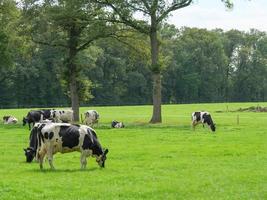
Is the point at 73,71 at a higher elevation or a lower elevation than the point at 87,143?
higher

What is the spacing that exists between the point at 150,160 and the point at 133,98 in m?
113

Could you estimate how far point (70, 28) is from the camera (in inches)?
1998

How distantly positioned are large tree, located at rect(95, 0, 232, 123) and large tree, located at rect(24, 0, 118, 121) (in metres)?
1.54

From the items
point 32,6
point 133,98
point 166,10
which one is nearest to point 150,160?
point 166,10

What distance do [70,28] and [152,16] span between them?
837cm

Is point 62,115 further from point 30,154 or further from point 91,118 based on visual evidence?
point 30,154

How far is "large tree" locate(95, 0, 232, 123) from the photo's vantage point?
1806 inches

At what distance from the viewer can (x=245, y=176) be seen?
16203mm

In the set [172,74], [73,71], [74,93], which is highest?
[172,74]

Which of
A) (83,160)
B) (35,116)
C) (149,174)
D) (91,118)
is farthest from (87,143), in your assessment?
(91,118)

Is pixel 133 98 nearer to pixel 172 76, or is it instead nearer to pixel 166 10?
pixel 172 76

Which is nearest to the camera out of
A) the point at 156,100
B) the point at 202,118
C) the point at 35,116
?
the point at 202,118

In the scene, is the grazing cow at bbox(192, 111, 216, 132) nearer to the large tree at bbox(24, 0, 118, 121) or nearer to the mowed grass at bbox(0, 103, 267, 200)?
the mowed grass at bbox(0, 103, 267, 200)

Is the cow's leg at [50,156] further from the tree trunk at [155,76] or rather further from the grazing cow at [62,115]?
the tree trunk at [155,76]
